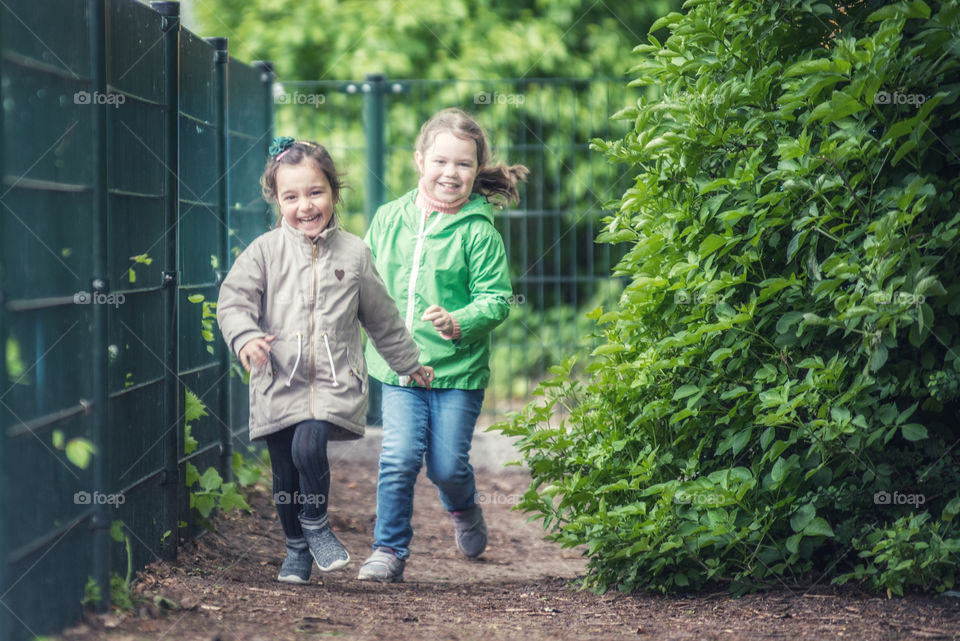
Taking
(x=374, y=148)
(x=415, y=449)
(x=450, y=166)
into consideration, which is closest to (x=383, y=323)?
(x=415, y=449)

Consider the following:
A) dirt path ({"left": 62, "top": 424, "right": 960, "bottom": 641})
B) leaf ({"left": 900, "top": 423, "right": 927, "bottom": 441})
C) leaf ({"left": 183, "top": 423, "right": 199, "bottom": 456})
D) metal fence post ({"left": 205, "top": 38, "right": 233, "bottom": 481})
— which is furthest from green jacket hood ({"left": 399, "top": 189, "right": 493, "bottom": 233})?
leaf ({"left": 900, "top": 423, "right": 927, "bottom": 441})

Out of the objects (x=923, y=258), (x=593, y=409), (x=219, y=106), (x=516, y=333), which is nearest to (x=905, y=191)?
(x=923, y=258)

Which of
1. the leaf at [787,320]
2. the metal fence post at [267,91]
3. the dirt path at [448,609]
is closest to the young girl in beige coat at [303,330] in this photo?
the dirt path at [448,609]

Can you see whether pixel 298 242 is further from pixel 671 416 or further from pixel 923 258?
pixel 923 258

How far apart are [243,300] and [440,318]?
2.42 feet

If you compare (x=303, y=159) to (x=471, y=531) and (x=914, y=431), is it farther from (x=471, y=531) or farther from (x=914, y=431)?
(x=914, y=431)

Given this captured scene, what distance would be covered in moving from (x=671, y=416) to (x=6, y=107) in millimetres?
2091

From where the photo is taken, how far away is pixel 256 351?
343 centimetres

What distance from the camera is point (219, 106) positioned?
4941 millimetres

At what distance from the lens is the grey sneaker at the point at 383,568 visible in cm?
398

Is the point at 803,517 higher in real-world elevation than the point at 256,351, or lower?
lower

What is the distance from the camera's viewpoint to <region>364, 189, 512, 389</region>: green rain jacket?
13.9ft

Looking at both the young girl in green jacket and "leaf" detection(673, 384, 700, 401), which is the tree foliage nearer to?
the young girl in green jacket

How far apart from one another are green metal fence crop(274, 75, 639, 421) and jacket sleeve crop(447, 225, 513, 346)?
230cm
